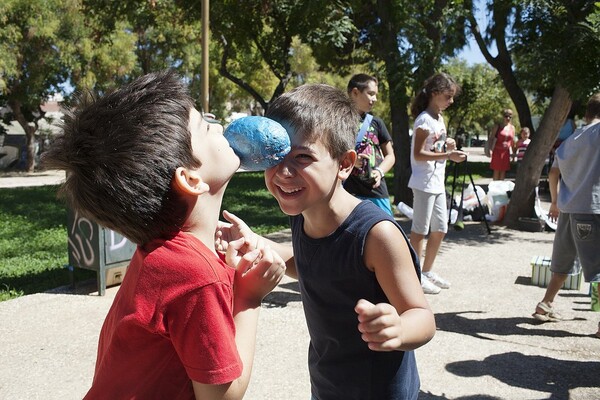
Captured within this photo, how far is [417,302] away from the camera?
183 centimetres

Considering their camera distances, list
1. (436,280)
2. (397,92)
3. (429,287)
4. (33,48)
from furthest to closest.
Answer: (33,48) → (397,92) → (436,280) → (429,287)

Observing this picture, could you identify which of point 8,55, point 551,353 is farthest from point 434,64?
point 8,55

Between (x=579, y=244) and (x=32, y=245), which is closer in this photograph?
(x=579, y=244)

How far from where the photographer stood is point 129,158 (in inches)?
55.2

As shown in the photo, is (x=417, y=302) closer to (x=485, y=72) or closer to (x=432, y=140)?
(x=432, y=140)

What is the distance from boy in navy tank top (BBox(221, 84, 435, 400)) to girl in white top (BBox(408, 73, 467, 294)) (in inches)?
142

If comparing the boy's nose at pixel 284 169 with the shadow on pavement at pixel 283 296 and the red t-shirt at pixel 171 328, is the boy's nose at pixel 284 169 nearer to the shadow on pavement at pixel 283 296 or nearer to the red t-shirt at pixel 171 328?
the red t-shirt at pixel 171 328

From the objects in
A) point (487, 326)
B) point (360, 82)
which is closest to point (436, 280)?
point (487, 326)

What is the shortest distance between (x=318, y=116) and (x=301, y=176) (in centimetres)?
22

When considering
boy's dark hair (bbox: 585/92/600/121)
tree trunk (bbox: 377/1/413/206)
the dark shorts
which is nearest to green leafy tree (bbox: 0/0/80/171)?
tree trunk (bbox: 377/1/413/206)

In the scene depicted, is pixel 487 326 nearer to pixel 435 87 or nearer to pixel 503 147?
pixel 435 87

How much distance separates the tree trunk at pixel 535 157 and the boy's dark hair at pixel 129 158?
778 centimetres

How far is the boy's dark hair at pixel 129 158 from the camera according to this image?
1412 mm

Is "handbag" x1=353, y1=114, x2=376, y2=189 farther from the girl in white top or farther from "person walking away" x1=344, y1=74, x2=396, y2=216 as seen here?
the girl in white top
